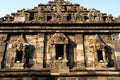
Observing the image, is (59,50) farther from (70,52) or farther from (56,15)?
(56,15)

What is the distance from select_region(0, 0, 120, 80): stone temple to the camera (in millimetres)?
14273

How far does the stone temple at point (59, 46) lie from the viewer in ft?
46.8

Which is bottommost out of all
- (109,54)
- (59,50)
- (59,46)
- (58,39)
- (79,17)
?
(109,54)

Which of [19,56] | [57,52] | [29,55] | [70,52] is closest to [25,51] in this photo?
[29,55]

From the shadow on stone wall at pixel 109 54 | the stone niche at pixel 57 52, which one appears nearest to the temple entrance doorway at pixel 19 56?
the stone niche at pixel 57 52

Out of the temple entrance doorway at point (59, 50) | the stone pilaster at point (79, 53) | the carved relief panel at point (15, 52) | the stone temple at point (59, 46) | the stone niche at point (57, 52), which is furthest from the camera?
the temple entrance doorway at point (59, 50)

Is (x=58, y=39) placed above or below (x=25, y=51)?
above

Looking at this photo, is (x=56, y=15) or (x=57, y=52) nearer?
(x=57, y=52)

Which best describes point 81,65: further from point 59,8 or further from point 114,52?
point 59,8

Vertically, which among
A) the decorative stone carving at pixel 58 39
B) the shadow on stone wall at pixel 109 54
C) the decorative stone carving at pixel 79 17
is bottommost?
the shadow on stone wall at pixel 109 54

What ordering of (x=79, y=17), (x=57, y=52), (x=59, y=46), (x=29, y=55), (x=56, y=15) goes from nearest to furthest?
(x=29, y=55) → (x=57, y=52) → (x=59, y=46) → (x=79, y=17) → (x=56, y=15)

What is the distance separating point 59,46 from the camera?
15734 millimetres

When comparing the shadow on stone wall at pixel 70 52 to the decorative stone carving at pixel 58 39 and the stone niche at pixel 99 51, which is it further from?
the stone niche at pixel 99 51

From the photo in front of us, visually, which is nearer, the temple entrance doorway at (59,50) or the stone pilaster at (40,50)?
the stone pilaster at (40,50)
